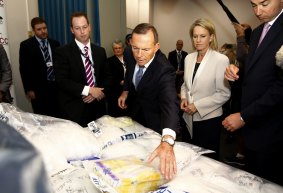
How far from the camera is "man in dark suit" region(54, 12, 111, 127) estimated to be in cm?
235

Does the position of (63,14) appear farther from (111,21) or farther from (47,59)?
(47,59)

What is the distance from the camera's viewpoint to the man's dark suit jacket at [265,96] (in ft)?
5.17

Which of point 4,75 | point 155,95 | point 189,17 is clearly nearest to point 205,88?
point 155,95

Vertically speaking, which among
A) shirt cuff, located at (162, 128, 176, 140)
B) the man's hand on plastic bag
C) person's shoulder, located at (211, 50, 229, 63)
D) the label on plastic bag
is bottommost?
the label on plastic bag

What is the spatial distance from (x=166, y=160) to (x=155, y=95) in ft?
2.23

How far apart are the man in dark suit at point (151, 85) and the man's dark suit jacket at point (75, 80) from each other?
511 mm

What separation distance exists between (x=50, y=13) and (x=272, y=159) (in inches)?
155

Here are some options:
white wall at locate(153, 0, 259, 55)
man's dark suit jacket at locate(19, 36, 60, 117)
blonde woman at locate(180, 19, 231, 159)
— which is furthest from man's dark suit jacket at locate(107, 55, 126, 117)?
white wall at locate(153, 0, 259, 55)

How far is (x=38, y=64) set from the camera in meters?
3.50

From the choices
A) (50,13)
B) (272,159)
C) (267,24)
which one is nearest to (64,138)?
(272,159)

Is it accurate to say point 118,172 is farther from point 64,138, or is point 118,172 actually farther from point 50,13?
point 50,13

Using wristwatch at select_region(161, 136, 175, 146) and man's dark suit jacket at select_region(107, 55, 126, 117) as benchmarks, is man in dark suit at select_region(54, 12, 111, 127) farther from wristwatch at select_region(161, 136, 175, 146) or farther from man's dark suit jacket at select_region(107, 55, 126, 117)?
man's dark suit jacket at select_region(107, 55, 126, 117)

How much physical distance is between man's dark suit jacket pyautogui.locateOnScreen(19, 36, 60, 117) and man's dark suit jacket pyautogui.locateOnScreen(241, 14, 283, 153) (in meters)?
2.58

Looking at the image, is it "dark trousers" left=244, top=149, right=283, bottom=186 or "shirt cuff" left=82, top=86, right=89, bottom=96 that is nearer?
"dark trousers" left=244, top=149, right=283, bottom=186
